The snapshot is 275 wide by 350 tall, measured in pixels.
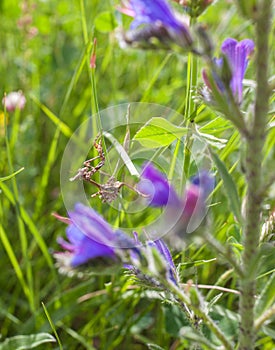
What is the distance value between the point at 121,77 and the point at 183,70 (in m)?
0.27

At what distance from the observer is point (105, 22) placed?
1.51 meters

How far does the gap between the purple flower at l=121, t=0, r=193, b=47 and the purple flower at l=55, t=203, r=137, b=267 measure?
0.20 m

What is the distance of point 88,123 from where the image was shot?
1.40m

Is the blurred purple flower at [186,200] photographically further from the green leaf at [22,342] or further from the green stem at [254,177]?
the green leaf at [22,342]

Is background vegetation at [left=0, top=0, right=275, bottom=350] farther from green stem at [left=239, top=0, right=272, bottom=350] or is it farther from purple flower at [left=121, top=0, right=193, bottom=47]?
purple flower at [left=121, top=0, right=193, bottom=47]

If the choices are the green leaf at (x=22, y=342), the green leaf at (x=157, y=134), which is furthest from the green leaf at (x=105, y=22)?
the green leaf at (x=22, y=342)

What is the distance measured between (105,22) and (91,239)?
41.1 inches

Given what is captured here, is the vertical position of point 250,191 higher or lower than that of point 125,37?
lower

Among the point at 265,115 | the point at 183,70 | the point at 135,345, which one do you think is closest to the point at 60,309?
the point at 135,345

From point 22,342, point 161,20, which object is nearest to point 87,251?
point 161,20

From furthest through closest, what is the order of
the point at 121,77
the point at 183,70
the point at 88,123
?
the point at 121,77 → the point at 183,70 → the point at 88,123

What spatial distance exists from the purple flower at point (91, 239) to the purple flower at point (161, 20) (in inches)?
8.0

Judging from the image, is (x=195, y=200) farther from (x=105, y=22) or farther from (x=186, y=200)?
(x=105, y=22)

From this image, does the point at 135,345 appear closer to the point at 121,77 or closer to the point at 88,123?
the point at 88,123
